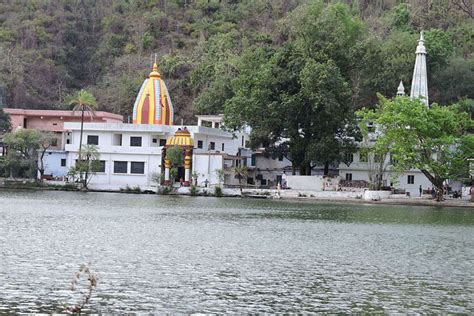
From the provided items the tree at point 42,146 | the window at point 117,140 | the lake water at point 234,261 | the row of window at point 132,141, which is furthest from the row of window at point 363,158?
the tree at point 42,146

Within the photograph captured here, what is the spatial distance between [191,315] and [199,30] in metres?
95.3

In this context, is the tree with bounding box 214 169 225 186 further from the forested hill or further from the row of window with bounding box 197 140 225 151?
the forested hill

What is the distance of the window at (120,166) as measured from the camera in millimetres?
71438

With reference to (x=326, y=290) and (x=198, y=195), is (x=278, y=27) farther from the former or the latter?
(x=326, y=290)

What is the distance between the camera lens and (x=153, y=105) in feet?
244

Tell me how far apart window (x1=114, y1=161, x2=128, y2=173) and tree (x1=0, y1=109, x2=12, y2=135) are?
Result: 41.6ft

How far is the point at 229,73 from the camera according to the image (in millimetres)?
88250

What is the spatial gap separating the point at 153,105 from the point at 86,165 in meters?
10.00

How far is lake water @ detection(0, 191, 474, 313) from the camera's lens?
734 inches

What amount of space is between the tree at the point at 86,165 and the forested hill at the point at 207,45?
1330cm

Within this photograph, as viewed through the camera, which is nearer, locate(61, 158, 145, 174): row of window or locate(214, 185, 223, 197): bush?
locate(214, 185, 223, 197): bush

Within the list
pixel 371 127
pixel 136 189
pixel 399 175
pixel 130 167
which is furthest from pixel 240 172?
pixel 399 175

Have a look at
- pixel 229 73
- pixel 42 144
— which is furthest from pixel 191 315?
pixel 229 73

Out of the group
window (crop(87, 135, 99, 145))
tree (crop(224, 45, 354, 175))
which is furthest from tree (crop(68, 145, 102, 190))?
tree (crop(224, 45, 354, 175))
